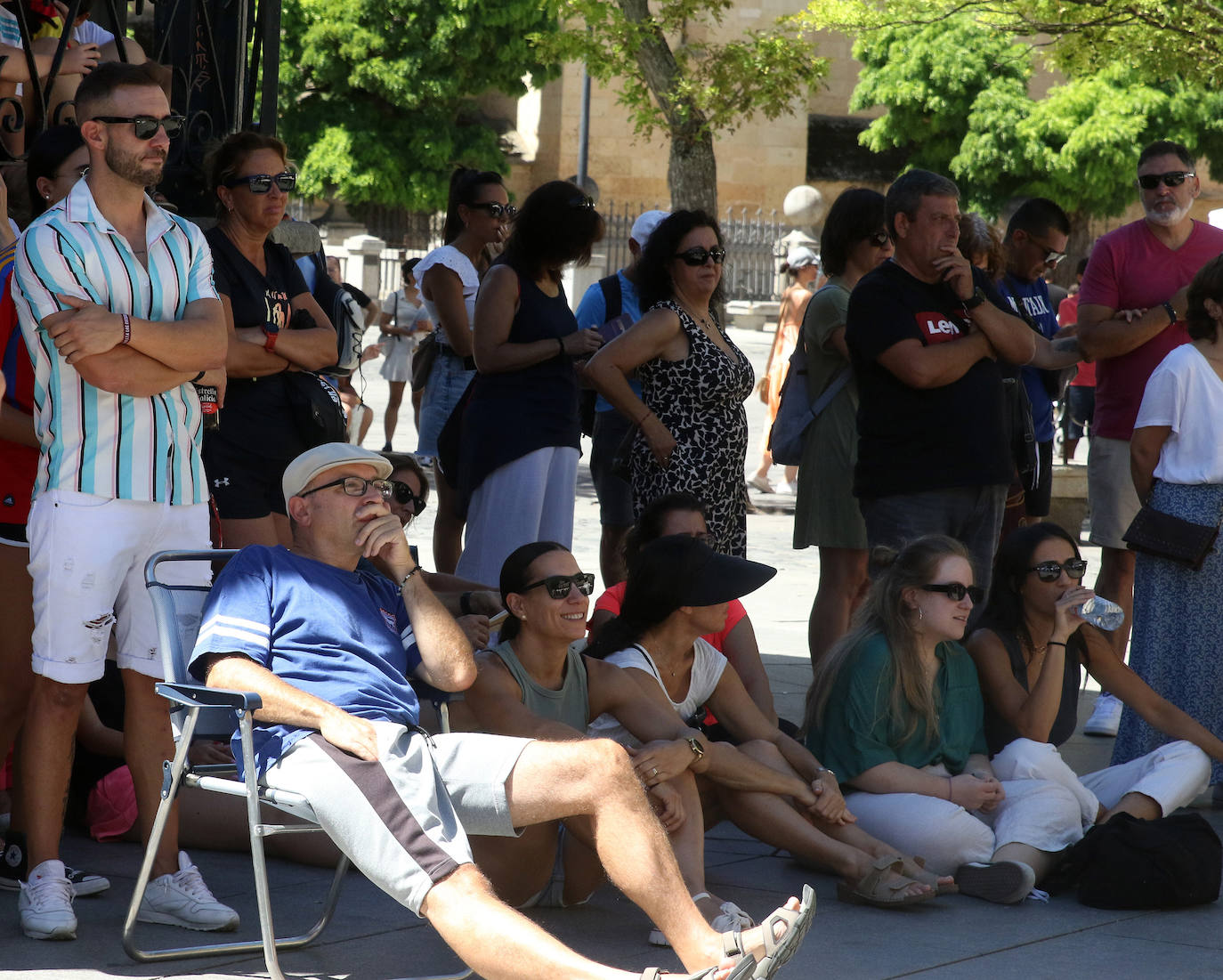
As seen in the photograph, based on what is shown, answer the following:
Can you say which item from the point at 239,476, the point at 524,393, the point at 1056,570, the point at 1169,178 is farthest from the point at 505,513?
the point at 1169,178

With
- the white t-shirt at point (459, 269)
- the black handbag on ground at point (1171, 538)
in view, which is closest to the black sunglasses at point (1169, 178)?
the black handbag on ground at point (1171, 538)

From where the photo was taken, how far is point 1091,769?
6340 millimetres

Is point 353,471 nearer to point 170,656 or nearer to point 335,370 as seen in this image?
point 170,656

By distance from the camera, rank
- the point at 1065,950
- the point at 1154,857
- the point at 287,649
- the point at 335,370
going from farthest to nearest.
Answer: the point at 335,370
the point at 1154,857
the point at 1065,950
the point at 287,649

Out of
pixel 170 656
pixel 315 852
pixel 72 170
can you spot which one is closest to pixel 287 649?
pixel 170 656

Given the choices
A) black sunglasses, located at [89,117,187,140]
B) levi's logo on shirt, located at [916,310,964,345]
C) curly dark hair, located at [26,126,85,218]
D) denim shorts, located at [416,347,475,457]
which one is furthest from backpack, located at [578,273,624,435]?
black sunglasses, located at [89,117,187,140]

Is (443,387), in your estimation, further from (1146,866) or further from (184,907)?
(1146,866)

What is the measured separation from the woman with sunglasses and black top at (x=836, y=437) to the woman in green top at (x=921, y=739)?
142cm

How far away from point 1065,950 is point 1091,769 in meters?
2.14

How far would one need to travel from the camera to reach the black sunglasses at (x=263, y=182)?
5.07m

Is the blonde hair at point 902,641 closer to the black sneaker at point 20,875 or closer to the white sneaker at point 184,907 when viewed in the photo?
the white sneaker at point 184,907

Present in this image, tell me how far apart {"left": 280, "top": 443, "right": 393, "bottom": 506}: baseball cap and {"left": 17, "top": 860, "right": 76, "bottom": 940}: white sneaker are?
1.13 meters

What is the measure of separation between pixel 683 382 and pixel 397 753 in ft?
9.39

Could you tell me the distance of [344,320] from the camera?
589 cm
